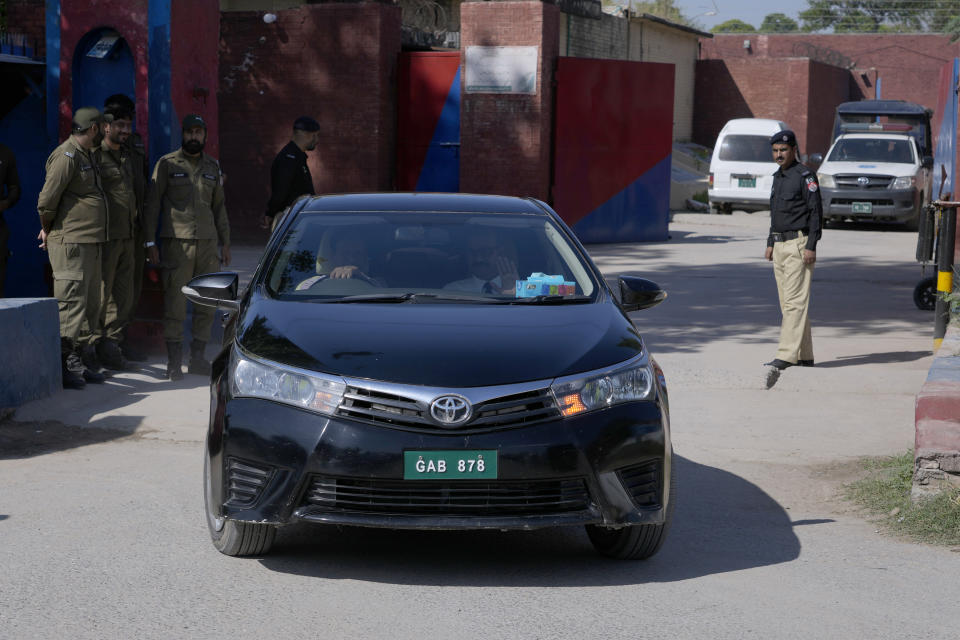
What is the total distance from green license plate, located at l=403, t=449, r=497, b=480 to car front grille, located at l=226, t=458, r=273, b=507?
0.54 meters

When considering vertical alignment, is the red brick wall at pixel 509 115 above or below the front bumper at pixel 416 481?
above

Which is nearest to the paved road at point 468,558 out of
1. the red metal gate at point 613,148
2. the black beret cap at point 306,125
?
the black beret cap at point 306,125

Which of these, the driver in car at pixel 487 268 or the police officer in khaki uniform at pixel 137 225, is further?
the police officer in khaki uniform at pixel 137 225

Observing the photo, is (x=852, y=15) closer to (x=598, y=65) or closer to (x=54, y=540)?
(x=598, y=65)

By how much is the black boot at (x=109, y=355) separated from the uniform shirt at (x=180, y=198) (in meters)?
0.88

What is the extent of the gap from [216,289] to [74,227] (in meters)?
3.66

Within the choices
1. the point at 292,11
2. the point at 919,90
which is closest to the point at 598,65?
the point at 292,11

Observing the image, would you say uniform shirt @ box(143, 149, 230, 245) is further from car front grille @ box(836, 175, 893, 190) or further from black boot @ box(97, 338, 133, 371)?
car front grille @ box(836, 175, 893, 190)

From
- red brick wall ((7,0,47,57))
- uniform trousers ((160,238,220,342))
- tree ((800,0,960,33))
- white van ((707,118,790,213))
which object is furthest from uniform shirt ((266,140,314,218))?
tree ((800,0,960,33))

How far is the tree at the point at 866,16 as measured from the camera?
233 feet

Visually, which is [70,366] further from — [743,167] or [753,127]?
[753,127]

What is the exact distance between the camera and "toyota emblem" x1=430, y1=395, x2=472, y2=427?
4.65 meters

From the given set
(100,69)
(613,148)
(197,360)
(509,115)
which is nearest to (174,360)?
(197,360)

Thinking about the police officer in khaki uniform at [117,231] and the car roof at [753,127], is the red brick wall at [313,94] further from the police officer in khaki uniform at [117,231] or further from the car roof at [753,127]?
the police officer in khaki uniform at [117,231]
